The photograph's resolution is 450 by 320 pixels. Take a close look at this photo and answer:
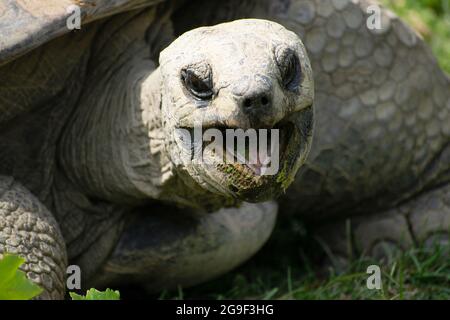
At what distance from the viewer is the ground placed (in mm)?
3381

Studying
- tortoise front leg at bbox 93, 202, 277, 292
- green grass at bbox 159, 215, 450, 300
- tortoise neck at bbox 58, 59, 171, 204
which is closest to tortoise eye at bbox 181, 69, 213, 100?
tortoise neck at bbox 58, 59, 171, 204

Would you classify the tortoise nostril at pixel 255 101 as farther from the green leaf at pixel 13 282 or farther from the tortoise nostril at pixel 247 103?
the green leaf at pixel 13 282

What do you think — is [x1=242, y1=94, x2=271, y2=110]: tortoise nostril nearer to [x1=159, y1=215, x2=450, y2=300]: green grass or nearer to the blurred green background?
[x1=159, y1=215, x2=450, y2=300]: green grass

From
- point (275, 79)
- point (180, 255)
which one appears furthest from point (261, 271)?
point (275, 79)

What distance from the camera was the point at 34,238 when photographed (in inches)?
112

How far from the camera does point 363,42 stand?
3.55m

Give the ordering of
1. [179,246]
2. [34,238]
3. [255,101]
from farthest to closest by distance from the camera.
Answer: [179,246] → [34,238] → [255,101]

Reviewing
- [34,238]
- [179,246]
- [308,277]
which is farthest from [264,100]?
[308,277]

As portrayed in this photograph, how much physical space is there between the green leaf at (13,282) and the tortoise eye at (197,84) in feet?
2.05

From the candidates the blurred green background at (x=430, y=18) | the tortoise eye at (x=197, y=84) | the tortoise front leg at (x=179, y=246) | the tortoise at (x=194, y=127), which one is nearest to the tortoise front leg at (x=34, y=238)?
the tortoise at (x=194, y=127)

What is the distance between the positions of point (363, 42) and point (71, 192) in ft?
3.72

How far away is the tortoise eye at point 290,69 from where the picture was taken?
243cm

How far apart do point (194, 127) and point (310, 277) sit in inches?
51.5

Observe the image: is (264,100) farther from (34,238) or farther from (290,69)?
(34,238)
